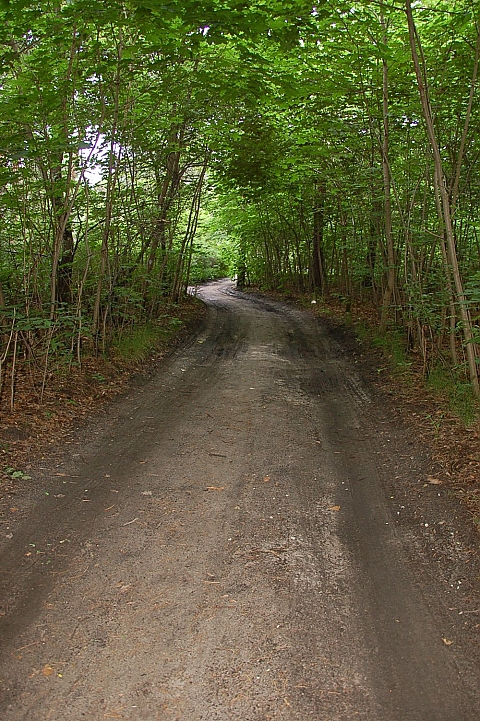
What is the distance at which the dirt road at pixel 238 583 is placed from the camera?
2.62m

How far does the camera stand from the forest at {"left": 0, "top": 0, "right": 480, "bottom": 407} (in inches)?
224

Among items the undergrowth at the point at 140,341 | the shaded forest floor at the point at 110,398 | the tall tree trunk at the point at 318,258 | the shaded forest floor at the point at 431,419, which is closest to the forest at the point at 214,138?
the undergrowth at the point at 140,341

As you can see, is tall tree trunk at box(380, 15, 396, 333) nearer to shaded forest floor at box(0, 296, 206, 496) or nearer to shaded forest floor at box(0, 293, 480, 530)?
shaded forest floor at box(0, 293, 480, 530)

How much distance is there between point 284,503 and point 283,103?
5.77m

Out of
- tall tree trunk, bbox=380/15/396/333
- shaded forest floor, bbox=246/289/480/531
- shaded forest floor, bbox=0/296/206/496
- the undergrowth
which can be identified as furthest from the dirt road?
tall tree trunk, bbox=380/15/396/333

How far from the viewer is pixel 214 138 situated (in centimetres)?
1162

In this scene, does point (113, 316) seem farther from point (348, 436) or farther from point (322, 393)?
point (348, 436)

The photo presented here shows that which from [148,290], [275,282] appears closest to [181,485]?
[148,290]

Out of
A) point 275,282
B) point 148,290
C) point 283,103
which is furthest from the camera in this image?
point 275,282

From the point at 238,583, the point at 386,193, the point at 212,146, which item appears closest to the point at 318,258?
the point at 212,146

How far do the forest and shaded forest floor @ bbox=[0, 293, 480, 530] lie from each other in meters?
0.29

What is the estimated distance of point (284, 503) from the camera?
15.2 feet

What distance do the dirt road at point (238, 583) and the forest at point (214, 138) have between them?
1826mm

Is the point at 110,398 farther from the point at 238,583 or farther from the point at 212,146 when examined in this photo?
the point at 212,146
